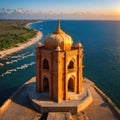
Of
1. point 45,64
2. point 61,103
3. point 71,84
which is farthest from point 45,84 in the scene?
point 61,103

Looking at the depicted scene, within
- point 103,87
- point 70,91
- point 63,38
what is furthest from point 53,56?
point 103,87

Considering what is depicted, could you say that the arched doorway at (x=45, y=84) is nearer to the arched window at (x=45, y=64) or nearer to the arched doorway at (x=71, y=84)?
the arched window at (x=45, y=64)

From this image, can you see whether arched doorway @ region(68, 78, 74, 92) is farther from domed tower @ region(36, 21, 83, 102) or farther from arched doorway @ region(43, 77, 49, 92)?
arched doorway @ region(43, 77, 49, 92)

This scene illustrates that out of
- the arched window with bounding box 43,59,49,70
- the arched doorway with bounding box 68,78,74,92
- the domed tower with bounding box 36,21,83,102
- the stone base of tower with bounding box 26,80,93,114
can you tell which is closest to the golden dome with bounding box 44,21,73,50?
the domed tower with bounding box 36,21,83,102

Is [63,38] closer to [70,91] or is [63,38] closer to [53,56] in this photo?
[53,56]

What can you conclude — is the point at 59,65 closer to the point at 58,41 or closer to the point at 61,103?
the point at 58,41

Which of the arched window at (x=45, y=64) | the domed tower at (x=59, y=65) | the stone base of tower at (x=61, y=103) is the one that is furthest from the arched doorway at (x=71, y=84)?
the arched window at (x=45, y=64)
